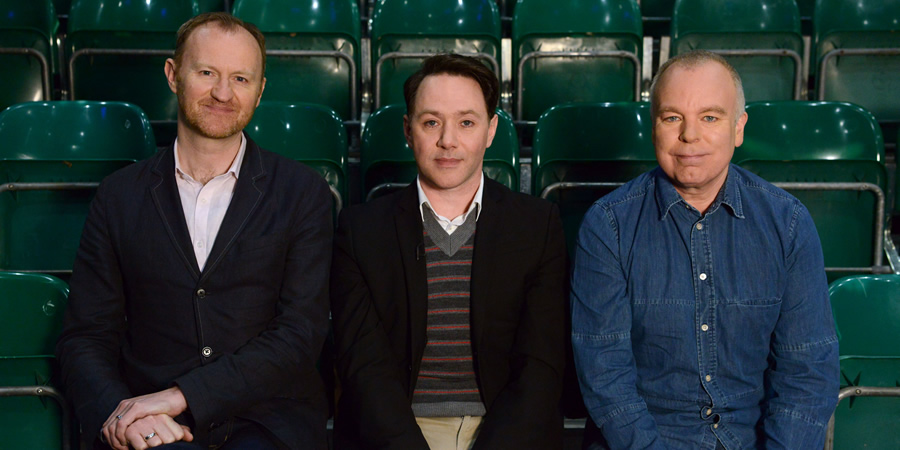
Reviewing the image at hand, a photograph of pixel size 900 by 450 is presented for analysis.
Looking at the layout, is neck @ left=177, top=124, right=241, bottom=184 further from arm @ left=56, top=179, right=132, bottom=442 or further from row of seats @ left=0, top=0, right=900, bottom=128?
row of seats @ left=0, top=0, right=900, bottom=128

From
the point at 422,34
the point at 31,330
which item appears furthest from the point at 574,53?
→ the point at 31,330

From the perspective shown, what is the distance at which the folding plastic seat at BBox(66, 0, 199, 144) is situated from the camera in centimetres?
294

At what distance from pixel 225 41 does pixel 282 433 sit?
2.60ft

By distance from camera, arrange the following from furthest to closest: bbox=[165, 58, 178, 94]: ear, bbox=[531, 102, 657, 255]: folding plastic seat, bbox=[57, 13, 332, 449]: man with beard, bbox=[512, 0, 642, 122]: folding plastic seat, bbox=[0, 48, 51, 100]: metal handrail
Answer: bbox=[512, 0, 642, 122]: folding plastic seat, bbox=[0, 48, 51, 100]: metal handrail, bbox=[531, 102, 657, 255]: folding plastic seat, bbox=[165, 58, 178, 94]: ear, bbox=[57, 13, 332, 449]: man with beard

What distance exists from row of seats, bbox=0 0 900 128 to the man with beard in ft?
4.32

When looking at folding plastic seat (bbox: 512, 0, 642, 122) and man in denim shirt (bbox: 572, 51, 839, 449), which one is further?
folding plastic seat (bbox: 512, 0, 642, 122)

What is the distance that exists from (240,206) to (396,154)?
816 mm

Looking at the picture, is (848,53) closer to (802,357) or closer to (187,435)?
(802,357)

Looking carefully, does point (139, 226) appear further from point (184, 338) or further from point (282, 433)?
point (282, 433)

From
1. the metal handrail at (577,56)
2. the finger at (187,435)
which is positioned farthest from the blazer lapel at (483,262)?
the metal handrail at (577,56)

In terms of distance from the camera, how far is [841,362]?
5.59 feet

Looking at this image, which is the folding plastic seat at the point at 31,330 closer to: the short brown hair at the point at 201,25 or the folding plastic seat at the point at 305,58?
the short brown hair at the point at 201,25

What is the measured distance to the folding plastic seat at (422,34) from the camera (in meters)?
3.05

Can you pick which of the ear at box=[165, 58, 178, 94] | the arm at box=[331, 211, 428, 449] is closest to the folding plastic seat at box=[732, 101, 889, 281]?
the arm at box=[331, 211, 428, 449]
